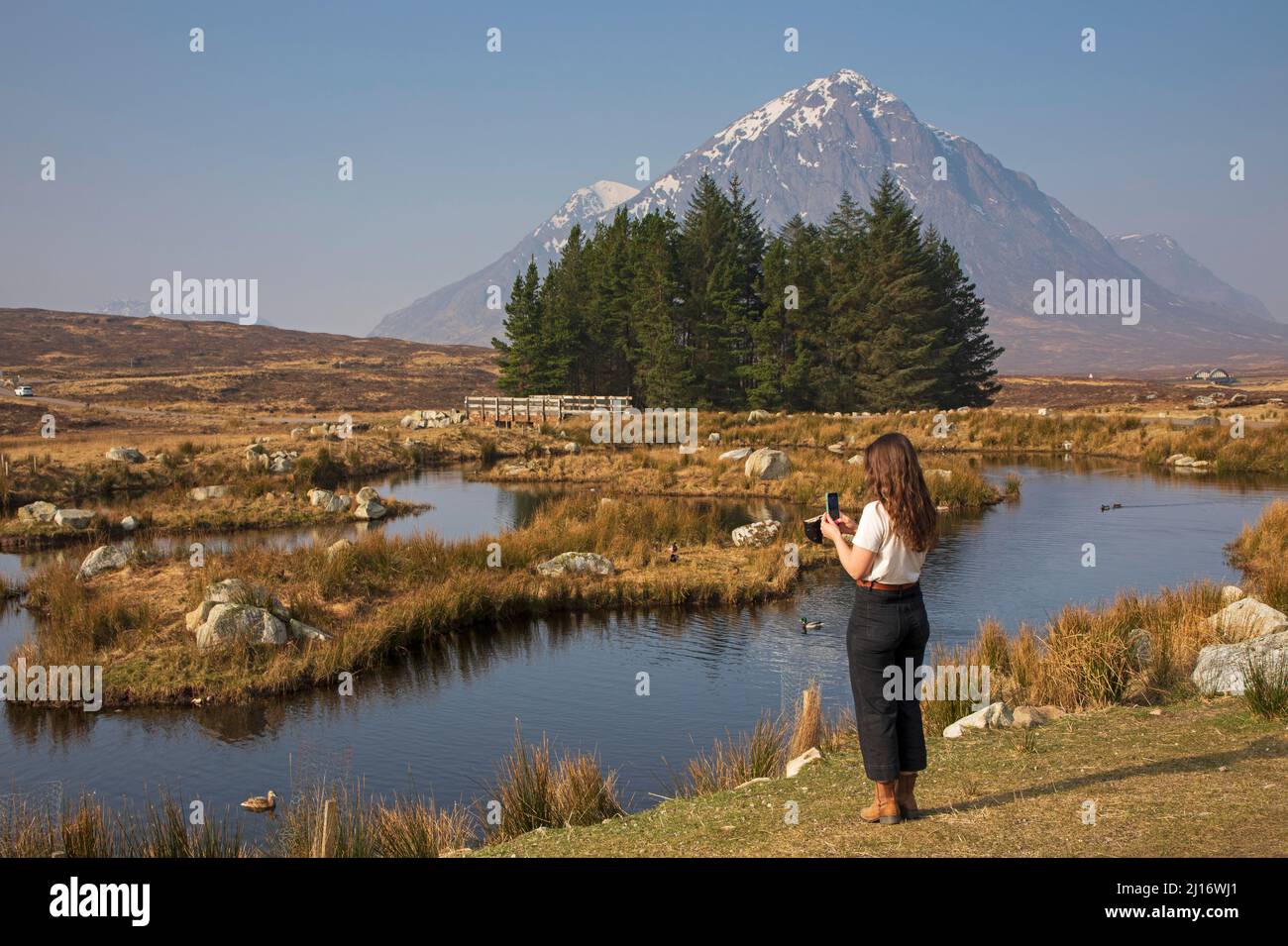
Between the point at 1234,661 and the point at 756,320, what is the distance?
1941 inches

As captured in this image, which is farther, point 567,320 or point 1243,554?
point 567,320

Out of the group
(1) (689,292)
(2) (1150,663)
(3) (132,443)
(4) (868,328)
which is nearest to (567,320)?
(1) (689,292)

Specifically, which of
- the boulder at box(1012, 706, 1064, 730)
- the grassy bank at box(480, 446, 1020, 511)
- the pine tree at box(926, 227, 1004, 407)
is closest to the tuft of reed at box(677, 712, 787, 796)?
the boulder at box(1012, 706, 1064, 730)

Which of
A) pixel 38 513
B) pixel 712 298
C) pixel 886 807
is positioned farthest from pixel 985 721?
pixel 712 298

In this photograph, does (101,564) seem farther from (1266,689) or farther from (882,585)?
(1266,689)

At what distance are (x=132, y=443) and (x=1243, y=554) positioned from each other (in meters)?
37.4

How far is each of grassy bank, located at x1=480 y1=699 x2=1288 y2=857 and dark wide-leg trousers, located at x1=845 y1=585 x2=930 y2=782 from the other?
0.42m

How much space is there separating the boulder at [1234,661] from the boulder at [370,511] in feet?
72.7

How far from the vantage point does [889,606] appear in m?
6.06

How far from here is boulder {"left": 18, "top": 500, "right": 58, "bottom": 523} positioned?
2605 cm

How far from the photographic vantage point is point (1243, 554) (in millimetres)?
20234

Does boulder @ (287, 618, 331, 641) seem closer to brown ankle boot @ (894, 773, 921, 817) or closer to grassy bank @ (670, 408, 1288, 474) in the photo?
brown ankle boot @ (894, 773, 921, 817)
